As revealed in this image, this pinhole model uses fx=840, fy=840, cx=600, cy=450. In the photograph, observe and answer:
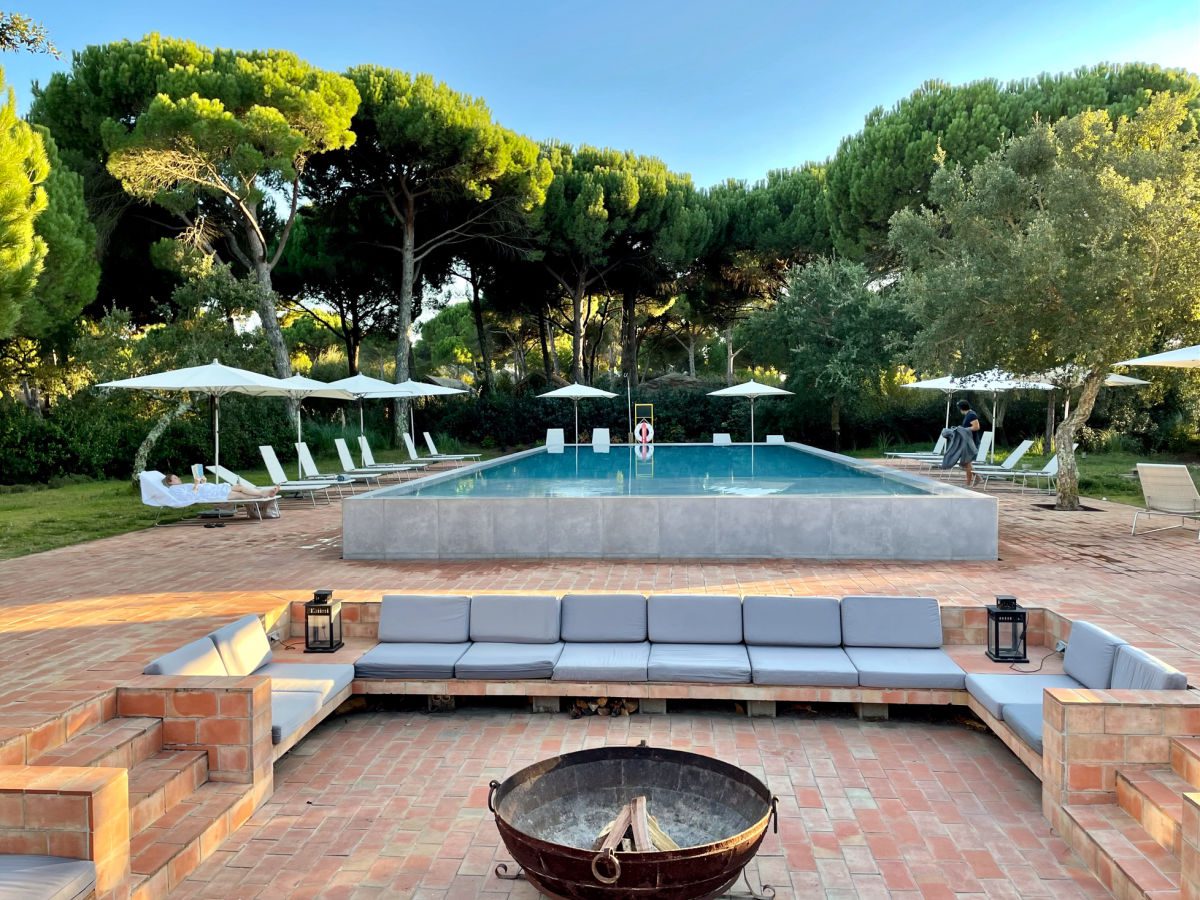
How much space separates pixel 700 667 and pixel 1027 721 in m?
1.77

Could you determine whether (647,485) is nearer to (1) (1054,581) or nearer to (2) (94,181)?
(1) (1054,581)

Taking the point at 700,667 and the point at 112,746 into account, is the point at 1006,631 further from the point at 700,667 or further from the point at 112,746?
the point at 112,746

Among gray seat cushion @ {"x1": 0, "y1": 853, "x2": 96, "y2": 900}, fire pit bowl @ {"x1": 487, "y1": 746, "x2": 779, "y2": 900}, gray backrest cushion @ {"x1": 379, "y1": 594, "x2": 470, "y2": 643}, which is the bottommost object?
fire pit bowl @ {"x1": 487, "y1": 746, "x2": 779, "y2": 900}

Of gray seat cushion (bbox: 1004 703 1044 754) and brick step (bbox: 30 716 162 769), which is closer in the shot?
brick step (bbox: 30 716 162 769)

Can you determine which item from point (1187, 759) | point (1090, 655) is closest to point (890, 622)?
point (1090, 655)

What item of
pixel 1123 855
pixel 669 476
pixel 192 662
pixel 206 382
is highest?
pixel 206 382

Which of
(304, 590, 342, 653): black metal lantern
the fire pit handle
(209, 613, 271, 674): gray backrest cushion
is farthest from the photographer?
(304, 590, 342, 653): black metal lantern

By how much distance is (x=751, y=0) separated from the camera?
17.1 metres

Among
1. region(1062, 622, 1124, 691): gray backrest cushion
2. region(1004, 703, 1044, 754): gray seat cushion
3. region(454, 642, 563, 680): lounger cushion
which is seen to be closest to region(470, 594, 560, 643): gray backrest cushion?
region(454, 642, 563, 680): lounger cushion

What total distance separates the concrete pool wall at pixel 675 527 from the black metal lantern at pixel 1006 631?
324cm

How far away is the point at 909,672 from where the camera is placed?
4.99 metres

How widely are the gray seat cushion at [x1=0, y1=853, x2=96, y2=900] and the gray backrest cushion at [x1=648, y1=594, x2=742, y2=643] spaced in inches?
138

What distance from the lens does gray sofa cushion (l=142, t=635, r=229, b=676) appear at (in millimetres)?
4277

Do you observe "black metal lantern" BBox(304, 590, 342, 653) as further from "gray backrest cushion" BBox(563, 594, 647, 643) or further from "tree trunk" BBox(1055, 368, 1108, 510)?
"tree trunk" BBox(1055, 368, 1108, 510)
